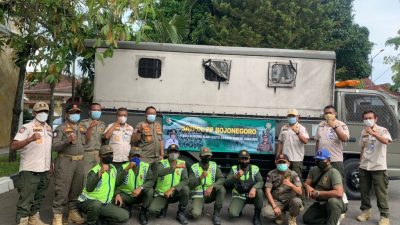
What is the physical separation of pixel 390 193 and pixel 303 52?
374 cm

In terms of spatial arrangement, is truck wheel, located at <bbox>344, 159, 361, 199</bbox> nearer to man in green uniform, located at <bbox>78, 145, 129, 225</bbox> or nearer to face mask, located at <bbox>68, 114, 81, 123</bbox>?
man in green uniform, located at <bbox>78, 145, 129, 225</bbox>

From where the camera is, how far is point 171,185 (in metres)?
7.05

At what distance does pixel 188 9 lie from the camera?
61.0ft

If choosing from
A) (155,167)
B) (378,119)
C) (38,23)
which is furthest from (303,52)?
(38,23)

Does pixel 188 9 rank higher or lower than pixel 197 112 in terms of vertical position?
higher

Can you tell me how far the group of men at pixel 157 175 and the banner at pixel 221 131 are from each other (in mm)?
652

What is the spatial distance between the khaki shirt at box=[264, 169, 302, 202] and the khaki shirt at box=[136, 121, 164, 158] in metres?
1.98

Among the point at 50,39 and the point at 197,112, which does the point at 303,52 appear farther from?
the point at 50,39

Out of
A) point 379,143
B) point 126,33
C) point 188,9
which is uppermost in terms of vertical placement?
point 188,9

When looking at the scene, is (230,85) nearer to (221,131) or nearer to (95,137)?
(221,131)

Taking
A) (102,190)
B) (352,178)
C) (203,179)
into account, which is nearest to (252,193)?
(203,179)

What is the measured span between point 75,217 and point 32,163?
3.46ft

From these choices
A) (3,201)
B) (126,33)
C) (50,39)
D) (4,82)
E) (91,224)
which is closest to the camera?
(91,224)

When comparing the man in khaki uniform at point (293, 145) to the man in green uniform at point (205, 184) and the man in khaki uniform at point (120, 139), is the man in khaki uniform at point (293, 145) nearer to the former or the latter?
the man in green uniform at point (205, 184)
